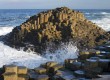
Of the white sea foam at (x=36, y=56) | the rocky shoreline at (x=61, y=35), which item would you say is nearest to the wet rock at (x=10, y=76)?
the rocky shoreline at (x=61, y=35)

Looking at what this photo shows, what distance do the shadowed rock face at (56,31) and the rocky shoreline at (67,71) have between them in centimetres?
434

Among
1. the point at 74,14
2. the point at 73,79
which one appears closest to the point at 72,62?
the point at 73,79

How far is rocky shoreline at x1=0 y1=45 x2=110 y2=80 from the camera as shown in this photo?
236 inches

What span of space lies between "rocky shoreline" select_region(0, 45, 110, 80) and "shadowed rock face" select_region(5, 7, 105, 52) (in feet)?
14.2

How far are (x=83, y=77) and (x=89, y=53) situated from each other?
1506 millimetres

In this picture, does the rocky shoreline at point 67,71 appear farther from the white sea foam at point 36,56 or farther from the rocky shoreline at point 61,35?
the white sea foam at point 36,56

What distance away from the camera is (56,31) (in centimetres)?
1175

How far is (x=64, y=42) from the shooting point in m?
11.5

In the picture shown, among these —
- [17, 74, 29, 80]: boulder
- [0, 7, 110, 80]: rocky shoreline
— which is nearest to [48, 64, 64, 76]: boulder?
[0, 7, 110, 80]: rocky shoreline

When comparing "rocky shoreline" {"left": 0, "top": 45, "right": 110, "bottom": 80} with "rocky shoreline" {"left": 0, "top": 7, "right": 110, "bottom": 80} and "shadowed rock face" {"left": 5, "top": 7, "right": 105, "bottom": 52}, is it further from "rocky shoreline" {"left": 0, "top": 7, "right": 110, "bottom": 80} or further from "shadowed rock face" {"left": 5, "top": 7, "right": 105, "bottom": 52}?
"shadowed rock face" {"left": 5, "top": 7, "right": 105, "bottom": 52}

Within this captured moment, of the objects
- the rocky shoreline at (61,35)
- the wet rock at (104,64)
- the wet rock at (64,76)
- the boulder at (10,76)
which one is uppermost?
the rocky shoreline at (61,35)

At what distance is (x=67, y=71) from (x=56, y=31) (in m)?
5.06

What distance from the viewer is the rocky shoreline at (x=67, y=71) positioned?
600 cm

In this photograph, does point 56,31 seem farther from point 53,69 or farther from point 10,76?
point 10,76
